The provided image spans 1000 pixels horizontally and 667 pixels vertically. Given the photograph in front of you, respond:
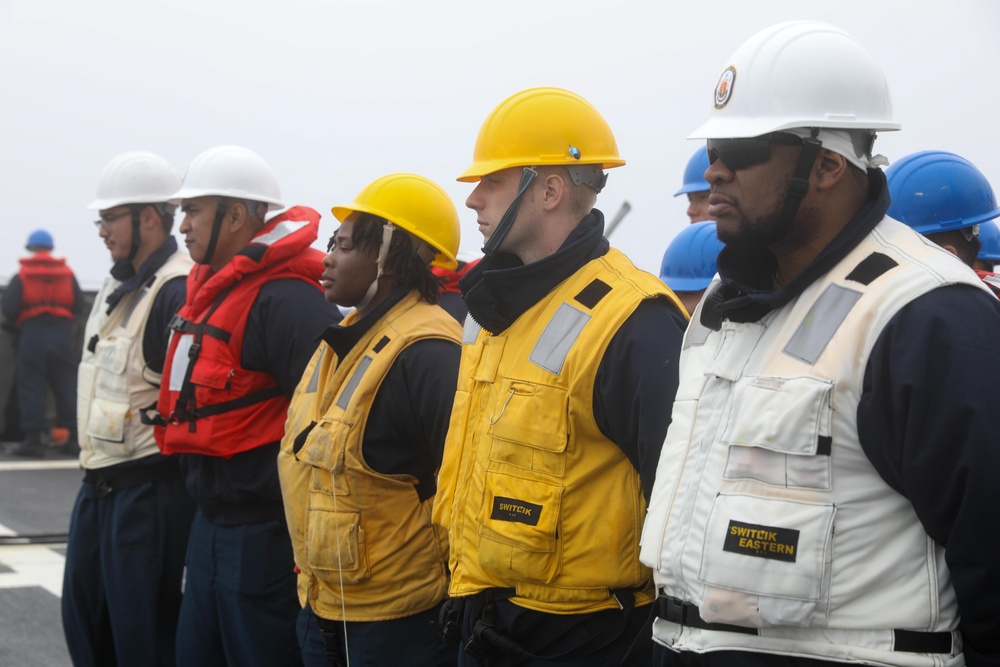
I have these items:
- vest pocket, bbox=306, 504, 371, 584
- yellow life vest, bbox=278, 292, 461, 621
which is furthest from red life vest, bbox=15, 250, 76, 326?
vest pocket, bbox=306, 504, 371, 584

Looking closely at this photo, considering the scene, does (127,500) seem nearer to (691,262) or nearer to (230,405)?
(230,405)

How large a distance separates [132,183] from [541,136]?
307cm

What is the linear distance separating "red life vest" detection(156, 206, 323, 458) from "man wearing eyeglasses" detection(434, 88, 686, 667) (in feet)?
4.65

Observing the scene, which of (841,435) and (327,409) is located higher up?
(841,435)

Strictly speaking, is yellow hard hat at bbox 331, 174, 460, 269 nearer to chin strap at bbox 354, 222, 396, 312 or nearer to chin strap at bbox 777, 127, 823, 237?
chin strap at bbox 354, 222, 396, 312

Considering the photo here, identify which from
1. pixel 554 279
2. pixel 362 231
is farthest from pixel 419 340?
pixel 554 279

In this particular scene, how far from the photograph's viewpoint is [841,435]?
6.09 feet

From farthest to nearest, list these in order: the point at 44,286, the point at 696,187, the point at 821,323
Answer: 1. the point at 44,286
2. the point at 696,187
3. the point at 821,323

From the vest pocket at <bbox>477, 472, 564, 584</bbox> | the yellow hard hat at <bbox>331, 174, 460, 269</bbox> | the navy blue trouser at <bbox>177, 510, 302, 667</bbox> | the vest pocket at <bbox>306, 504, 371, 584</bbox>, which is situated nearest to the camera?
the vest pocket at <bbox>477, 472, 564, 584</bbox>

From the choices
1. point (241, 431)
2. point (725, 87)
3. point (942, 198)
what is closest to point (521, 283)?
point (725, 87)

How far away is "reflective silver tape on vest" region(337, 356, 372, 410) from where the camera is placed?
3361 mm

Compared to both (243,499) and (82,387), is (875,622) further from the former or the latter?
(82,387)

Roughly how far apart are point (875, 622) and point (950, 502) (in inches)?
9.2

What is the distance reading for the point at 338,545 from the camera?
3.28 meters
